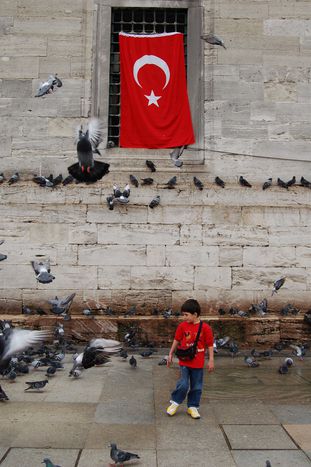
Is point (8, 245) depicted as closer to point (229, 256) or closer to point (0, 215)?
point (0, 215)

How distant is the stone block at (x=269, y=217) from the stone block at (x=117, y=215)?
2154mm

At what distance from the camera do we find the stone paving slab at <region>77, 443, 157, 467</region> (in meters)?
3.97

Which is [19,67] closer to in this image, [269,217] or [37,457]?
[269,217]

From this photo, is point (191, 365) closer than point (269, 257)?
Yes

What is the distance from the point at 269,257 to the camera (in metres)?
9.59

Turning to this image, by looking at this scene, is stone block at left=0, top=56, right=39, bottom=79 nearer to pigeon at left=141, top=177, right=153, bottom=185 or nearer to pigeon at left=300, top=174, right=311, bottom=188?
pigeon at left=141, top=177, right=153, bottom=185

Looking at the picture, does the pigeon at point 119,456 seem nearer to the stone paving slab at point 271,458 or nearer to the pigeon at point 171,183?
the stone paving slab at point 271,458

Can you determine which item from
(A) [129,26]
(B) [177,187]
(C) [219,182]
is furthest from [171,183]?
(A) [129,26]

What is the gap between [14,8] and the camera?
10.2 meters

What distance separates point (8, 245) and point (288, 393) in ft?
20.1

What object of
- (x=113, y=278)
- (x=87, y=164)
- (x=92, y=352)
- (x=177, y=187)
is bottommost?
(x=92, y=352)

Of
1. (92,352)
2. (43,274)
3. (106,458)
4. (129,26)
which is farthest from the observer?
(129,26)

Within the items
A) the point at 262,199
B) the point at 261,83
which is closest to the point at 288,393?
the point at 262,199

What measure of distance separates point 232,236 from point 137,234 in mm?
1975
